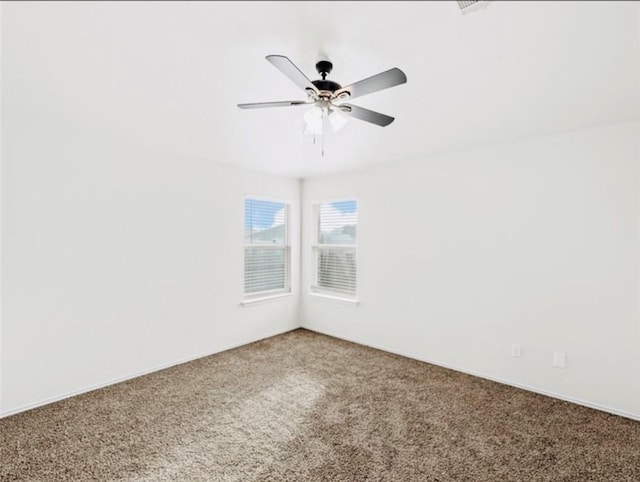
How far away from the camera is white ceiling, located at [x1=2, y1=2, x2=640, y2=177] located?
142 cm

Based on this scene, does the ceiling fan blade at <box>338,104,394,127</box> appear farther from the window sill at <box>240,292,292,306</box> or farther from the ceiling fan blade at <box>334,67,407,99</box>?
the window sill at <box>240,292,292,306</box>

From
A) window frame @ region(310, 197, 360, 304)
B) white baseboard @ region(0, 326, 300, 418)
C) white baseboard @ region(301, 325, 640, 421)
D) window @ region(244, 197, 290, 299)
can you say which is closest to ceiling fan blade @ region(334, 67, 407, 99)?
window frame @ region(310, 197, 360, 304)

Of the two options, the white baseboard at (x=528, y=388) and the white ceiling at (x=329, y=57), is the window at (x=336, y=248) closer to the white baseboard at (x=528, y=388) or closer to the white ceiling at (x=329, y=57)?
the white baseboard at (x=528, y=388)

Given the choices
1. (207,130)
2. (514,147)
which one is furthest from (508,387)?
(207,130)

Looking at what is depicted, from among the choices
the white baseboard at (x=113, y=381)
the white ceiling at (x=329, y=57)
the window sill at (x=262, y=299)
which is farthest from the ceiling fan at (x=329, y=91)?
the white baseboard at (x=113, y=381)

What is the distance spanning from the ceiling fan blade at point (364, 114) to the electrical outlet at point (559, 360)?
261 centimetres

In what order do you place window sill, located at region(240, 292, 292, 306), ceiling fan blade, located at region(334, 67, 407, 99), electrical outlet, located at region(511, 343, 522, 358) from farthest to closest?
window sill, located at region(240, 292, 292, 306)
electrical outlet, located at region(511, 343, 522, 358)
ceiling fan blade, located at region(334, 67, 407, 99)

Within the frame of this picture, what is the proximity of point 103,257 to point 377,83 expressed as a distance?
9.55ft

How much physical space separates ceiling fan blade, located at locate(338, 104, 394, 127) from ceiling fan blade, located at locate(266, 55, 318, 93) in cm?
28

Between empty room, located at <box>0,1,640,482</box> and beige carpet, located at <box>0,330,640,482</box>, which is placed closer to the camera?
empty room, located at <box>0,1,640,482</box>

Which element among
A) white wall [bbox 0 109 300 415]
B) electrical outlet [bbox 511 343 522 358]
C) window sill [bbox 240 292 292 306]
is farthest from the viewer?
window sill [bbox 240 292 292 306]

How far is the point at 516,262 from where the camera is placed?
123 inches

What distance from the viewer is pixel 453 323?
11.6 ft

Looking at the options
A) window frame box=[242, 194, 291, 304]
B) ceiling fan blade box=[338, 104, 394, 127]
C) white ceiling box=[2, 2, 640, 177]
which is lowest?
window frame box=[242, 194, 291, 304]
